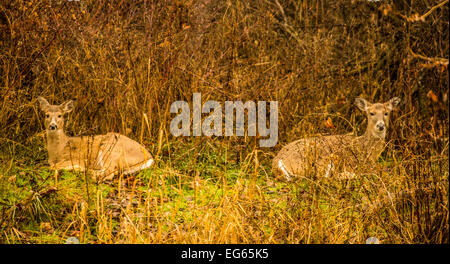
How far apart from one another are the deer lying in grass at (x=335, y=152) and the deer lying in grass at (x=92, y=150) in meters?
1.25

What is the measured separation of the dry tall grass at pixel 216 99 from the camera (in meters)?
3.25

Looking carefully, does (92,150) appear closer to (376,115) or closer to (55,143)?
(55,143)

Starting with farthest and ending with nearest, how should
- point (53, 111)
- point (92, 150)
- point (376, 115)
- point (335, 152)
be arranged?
point (376, 115)
point (53, 111)
point (92, 150)
point (335, 152)

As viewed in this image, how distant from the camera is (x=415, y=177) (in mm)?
3213

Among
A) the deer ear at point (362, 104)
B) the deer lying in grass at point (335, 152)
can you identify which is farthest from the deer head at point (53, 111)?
the deer ear at point (362, 104)

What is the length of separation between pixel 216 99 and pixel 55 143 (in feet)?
5.54


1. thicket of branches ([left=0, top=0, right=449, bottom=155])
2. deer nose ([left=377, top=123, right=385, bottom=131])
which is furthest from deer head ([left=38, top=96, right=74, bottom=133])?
deer nose ([left=377, top=123, right=385, bottom=131])

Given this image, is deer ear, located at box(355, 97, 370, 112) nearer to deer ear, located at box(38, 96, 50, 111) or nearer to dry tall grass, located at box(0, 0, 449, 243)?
dry tall grass, located at box(0, 0, 449, 243)

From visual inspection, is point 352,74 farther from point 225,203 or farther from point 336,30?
point 225,203

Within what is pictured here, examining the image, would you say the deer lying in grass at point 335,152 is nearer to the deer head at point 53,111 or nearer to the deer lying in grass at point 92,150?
the deer lying in grass at point 92,150

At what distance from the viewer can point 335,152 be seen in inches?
151

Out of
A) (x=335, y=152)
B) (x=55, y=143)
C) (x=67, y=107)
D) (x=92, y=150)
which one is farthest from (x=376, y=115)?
(x=55, y=143)
